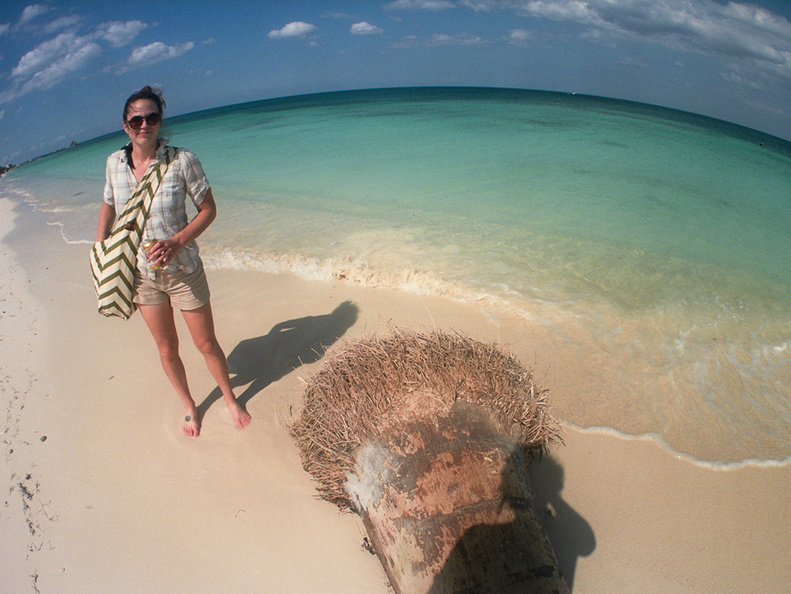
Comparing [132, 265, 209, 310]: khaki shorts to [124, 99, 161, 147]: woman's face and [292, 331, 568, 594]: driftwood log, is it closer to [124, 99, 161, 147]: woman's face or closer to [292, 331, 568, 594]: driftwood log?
[124, 99, 161, 147]: woman's face

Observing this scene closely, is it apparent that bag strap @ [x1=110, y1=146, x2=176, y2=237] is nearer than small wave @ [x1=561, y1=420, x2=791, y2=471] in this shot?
Yes

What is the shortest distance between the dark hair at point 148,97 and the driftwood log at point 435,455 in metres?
1.81

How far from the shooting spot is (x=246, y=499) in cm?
271

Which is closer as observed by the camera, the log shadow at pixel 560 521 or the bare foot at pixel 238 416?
the log shadow at pixel 560 521

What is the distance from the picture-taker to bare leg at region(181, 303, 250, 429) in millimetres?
2826

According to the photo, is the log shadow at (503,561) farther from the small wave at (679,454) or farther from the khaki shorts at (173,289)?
the khaki shorts at (173,289)

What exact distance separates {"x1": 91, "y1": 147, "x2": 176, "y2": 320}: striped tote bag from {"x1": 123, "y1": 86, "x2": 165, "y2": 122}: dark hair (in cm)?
28

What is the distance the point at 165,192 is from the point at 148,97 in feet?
1.79

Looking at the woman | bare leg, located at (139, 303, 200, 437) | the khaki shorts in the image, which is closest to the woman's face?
the woman

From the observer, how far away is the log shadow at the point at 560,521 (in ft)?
7.74

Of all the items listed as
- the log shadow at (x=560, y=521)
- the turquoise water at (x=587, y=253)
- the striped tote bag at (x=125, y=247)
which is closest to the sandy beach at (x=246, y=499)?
the log shadow at (x=560, y=521)

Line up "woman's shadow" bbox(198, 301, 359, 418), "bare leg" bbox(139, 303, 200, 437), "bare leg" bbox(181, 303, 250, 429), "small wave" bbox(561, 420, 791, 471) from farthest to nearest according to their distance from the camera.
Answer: "woman's shadow" bbox(198, 301, 359, 418), "small wave" bbox(561, 420, 791, 471), "bare leg" bbox(181, 303, 250, 429), "bare leg" bbox(139, 303, 200, 437)

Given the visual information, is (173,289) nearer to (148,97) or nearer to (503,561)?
(148,97)

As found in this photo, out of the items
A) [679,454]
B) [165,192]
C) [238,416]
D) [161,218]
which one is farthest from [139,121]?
[679,454]
